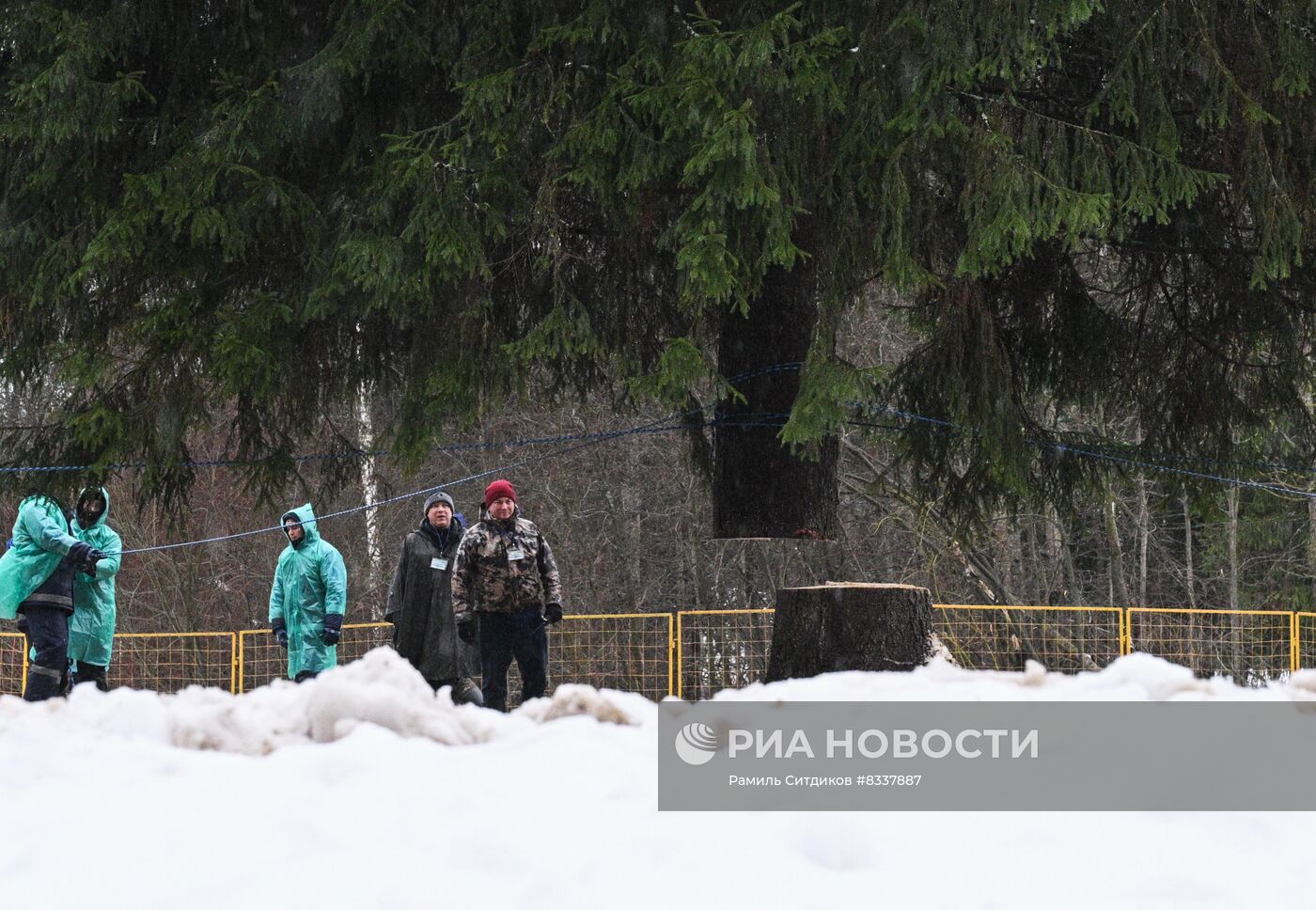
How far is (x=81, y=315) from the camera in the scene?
7.86 metres

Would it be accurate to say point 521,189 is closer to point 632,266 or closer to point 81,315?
point 632,266

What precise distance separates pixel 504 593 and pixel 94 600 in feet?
8.52

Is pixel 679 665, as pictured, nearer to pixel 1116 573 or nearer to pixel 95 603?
pixel 95 603

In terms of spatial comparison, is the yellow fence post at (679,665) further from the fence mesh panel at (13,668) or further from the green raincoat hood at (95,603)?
the fence mesh panel at (13,668)

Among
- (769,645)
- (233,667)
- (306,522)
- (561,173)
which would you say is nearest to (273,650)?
(233,667)

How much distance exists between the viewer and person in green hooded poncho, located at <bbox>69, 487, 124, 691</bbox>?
328 inches

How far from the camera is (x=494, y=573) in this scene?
309 inches

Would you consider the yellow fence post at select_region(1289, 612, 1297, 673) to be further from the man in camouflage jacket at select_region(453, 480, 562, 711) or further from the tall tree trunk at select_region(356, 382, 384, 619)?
the tall tree trunk at select_region(356, 382, 384, 619)

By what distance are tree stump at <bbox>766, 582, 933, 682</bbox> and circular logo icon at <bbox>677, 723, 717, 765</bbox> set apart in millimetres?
2891

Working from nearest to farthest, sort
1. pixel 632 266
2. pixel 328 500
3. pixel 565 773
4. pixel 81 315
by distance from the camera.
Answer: pixel 565 773 → pixel 81 315 → pixel 632 266 → pixel 328 500

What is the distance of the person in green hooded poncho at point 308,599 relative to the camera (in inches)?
354

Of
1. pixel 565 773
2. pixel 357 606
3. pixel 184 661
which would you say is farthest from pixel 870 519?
pixel 565 773

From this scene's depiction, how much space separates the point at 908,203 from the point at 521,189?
1789mm

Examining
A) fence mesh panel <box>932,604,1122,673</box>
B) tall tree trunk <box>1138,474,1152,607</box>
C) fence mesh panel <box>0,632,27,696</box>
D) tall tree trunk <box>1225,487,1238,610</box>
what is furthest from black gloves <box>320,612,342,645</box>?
tall tree trunk <box>1225,487,1238,610</box>
